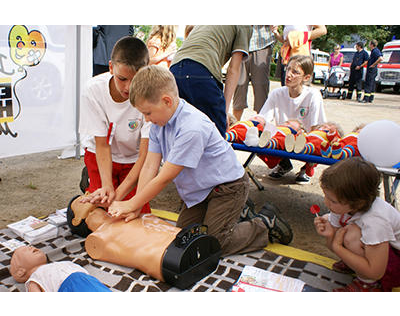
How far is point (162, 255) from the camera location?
174 cm

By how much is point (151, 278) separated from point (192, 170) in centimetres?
62

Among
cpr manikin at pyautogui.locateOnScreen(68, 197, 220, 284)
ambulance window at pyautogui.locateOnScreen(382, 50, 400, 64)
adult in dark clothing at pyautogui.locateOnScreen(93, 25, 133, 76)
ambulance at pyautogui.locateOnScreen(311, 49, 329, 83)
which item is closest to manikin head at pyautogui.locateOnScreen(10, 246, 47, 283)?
cpr manikin at pyautogui.locateOnScreen(68, 197, 220, 284)

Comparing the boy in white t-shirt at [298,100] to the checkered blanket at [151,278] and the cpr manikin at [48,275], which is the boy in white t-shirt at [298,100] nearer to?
the checkered blanket at [151,278]

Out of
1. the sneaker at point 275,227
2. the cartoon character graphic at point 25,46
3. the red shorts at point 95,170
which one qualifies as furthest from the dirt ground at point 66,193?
the cartoon character graphic at point 25,46

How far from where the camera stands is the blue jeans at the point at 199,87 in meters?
2.39

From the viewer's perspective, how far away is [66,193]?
10.4ft

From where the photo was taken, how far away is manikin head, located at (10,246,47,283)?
5.75ft

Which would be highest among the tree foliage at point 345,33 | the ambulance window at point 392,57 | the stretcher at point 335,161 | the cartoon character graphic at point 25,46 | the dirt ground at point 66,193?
the tree foliage at point 345,33

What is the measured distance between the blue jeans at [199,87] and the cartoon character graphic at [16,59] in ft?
5.39

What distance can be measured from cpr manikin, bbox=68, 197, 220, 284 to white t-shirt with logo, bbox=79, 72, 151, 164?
0.60 metres

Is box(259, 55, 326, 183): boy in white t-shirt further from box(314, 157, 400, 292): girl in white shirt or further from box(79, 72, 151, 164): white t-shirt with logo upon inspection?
box(314, 157, 400, 292): girl in white shirt

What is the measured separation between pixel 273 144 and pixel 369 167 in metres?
1.15

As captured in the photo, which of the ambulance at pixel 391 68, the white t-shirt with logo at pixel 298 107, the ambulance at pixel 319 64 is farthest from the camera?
the ambulance at pixel 319 64

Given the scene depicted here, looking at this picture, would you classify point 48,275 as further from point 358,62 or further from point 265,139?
point 358,62
